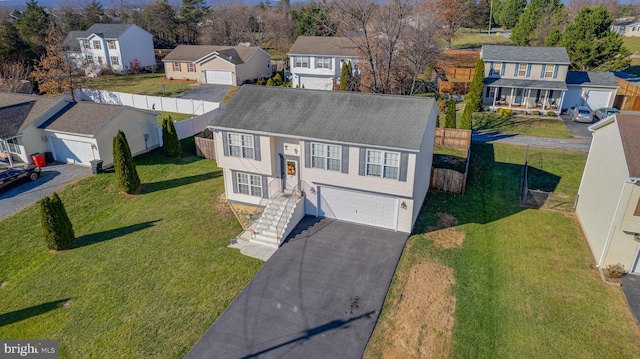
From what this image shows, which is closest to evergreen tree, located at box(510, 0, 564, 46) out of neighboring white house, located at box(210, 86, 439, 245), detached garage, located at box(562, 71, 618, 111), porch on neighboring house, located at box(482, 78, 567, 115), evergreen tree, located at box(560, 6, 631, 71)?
evergreen tree, located at box(560, 6, 631, 71)

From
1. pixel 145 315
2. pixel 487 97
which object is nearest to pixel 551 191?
pixel 487 97

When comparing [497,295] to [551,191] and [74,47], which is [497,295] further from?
[74,47]

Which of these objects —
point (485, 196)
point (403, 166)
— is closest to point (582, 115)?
point (485, 196)

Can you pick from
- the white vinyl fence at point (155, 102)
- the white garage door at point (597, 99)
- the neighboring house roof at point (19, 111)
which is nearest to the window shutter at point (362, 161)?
the neighboring house roof at point (19, 111)

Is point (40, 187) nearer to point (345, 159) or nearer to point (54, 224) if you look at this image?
point (54, 224)

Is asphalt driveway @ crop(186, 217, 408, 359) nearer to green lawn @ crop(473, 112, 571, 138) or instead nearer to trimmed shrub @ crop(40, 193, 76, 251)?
trimmed shrub @ crop(40, 193, 76, 251)
